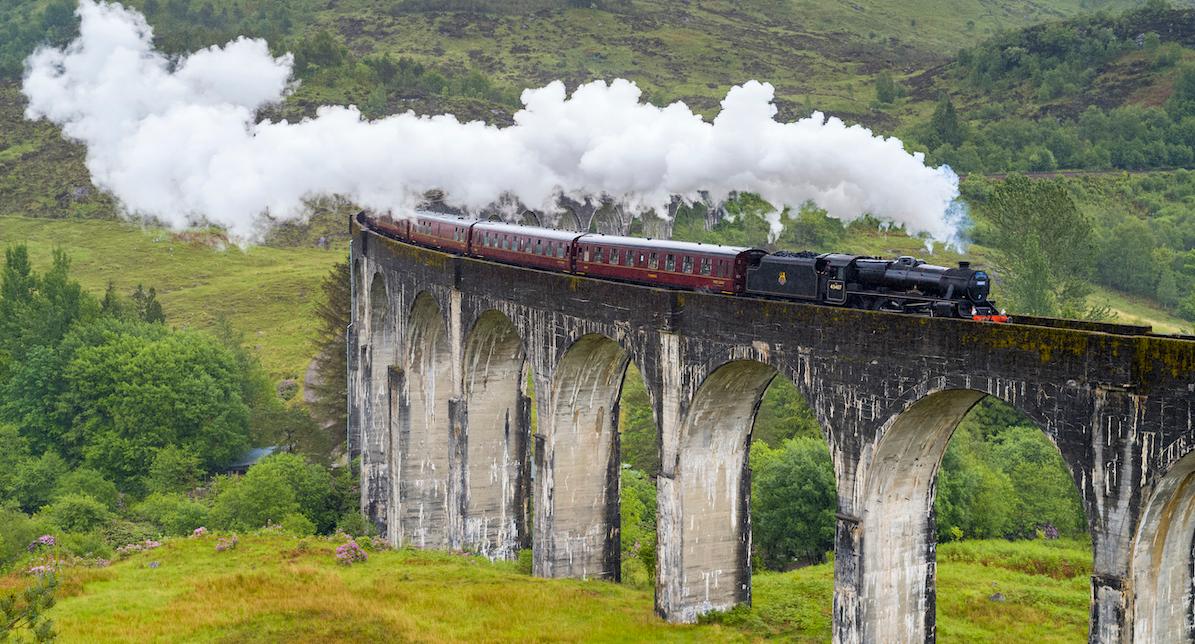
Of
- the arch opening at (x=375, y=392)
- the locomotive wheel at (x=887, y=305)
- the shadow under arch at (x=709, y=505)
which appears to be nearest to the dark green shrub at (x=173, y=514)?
the arch opening at (x=375, y=392)

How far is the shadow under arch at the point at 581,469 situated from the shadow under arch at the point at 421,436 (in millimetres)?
11907

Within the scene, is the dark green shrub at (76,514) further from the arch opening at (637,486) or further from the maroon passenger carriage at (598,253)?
the arch opening at (637,486)

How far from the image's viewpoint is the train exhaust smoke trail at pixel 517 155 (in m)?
44.2

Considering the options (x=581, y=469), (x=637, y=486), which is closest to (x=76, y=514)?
(x=637, y=486)

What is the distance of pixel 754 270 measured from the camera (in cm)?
3238

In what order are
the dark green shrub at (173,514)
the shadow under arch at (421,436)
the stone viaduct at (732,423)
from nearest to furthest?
the stone viaduct at (732,423) → the shadow under arch at (421,436) → the dark green shrub at (173,514)

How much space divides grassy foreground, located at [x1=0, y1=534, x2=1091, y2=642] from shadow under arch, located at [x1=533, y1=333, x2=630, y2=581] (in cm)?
135

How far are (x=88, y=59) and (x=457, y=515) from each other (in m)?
63.2

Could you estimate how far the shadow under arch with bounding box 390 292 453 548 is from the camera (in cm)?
5178

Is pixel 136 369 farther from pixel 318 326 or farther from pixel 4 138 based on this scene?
pixel 4 138

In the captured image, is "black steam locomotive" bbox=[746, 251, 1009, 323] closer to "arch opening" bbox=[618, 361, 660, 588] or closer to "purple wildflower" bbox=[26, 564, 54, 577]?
"arch opening" bbox=[618, 361, 660, 588]

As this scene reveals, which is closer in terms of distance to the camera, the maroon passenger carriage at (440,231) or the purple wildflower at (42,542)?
the purple wildflower at (42,542)

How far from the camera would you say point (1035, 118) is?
443 feet

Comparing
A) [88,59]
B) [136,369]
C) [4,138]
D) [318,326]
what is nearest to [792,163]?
[136,369]
